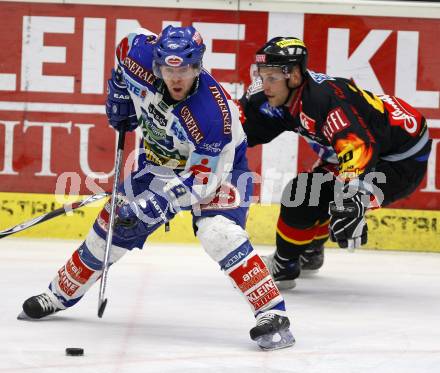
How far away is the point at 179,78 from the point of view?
11.8ft

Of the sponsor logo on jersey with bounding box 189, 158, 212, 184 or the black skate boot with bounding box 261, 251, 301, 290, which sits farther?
the black skate boot with bounding box 261, 251, 301, 290

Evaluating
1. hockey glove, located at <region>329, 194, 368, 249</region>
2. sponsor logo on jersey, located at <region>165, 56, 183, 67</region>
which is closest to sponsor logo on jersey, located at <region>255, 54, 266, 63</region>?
hockey glove, located at <region>329, 194, 368, 249</region>

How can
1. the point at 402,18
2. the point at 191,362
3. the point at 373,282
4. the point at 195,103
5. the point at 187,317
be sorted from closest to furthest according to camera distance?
the point at 191,362 → the point at 195,103 → the point at 187,317 → the point at 373,282 → the point at 402,18

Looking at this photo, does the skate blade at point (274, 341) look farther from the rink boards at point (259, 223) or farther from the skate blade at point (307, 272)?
the rink boards at point (259, 223)

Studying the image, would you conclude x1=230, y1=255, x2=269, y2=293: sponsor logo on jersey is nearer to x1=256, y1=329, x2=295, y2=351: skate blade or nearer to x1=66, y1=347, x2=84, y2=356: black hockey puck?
x1=256, y1=329, x2=295, y2=351: skate blade

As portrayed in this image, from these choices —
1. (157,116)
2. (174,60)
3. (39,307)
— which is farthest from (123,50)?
(39,307)

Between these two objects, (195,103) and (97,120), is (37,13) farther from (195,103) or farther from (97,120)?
(195,103)

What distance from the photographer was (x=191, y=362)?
132 inches

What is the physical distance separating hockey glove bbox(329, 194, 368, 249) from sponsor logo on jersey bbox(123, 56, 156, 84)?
1030 mm

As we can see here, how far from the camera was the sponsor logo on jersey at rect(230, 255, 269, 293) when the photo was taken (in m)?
3.57

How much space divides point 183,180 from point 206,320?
71cm

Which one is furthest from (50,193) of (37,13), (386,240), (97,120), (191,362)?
(191,362)

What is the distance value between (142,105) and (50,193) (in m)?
2.49

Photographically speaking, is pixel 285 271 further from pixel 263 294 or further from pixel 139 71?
pixel 139 71
